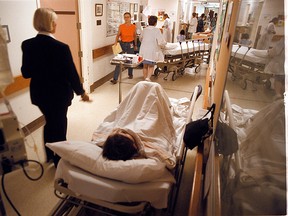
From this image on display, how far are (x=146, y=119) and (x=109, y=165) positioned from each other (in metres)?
0.82

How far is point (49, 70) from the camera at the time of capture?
1958 millimetres

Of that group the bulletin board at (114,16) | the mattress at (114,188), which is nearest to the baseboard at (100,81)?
the bulletin board at (114,16)

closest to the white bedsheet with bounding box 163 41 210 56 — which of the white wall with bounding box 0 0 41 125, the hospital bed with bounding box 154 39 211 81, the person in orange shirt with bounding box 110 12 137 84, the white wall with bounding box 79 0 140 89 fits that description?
the hospital bed with bounding box 154 39 211 81

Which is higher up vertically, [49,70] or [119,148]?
[49,70]

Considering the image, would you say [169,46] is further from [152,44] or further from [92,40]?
[92,40]

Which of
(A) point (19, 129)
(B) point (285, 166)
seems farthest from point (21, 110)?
(B) point (285, 166)

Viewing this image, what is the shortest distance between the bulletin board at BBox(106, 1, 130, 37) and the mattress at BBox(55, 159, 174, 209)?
13.8 ft

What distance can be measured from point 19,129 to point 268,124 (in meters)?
0.78

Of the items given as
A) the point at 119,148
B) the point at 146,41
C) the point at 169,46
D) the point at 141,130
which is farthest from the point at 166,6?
the point at 119,148

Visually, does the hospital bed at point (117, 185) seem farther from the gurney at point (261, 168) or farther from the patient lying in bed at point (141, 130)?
the gurney at point (261, 168)

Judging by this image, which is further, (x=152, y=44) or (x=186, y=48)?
(x=186, y=48)

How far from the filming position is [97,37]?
4.59m

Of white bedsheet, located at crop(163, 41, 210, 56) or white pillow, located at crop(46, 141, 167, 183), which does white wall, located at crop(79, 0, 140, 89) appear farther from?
white pillow, located at crop(46, 141, 167, 183)

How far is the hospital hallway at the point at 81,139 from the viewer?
6.11ft
